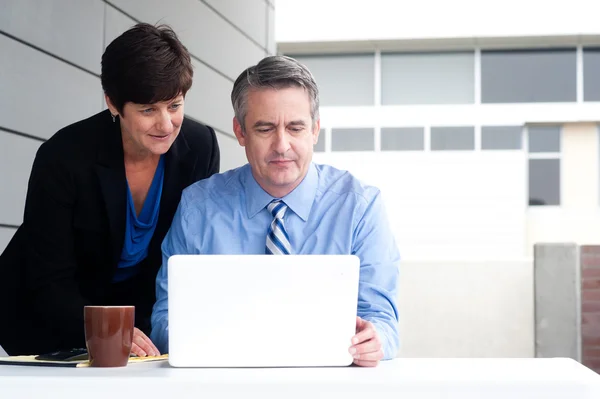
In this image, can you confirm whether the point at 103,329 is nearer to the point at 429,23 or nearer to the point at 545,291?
the point at 545,291

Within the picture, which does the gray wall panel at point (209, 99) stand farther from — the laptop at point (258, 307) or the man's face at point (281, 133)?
the laptop at point (258, 307)

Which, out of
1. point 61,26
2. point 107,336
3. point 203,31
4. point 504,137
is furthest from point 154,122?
point 504,137

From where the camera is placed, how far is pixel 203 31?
4.08 meters

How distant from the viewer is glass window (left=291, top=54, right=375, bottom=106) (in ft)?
41.9

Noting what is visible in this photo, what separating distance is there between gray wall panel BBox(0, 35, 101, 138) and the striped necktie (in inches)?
45.6

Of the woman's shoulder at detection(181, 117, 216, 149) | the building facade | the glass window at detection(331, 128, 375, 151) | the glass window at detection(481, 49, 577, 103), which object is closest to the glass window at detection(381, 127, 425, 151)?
the building facade

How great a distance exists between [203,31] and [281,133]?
2.26 m

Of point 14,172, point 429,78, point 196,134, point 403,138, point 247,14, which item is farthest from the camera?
point 403,138

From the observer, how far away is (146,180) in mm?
2250

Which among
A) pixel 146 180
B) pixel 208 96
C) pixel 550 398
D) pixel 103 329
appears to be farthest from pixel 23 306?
pixel 208 96

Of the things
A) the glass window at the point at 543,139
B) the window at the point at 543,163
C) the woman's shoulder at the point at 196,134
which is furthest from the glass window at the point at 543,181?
the woman's shoulder at the point at 196,134

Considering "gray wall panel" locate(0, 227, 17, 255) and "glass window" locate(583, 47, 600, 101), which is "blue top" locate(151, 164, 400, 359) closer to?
"gray wall panel" locate(0, 227, 17, 255)

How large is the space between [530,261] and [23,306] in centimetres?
532

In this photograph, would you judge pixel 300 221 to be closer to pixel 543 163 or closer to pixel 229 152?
pixel 229 152
